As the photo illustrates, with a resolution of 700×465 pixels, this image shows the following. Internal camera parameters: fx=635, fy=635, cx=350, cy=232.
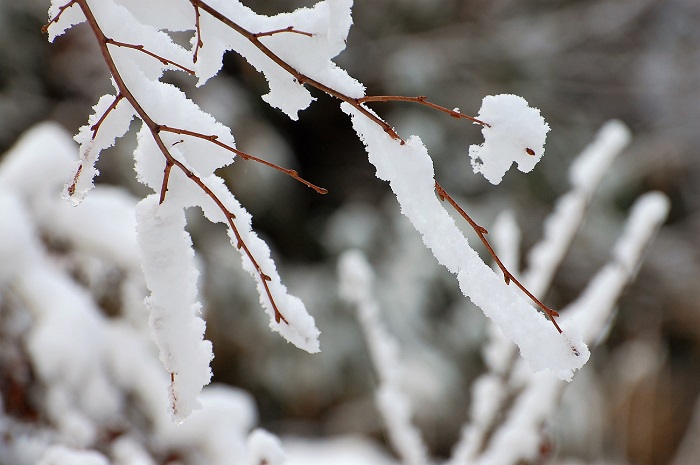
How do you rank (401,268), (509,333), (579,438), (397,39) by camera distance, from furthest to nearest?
1. (397,39)
2. (401,268)
3. (579,438)
4. (509,333)

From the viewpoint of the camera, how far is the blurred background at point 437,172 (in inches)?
119

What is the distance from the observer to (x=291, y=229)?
3289 millimetres

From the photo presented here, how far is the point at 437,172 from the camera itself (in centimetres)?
336

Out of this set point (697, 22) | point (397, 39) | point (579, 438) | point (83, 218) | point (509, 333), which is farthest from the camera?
point (697, 22)

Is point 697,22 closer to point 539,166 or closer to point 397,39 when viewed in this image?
point 539,166

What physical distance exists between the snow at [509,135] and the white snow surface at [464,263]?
5 centimetres

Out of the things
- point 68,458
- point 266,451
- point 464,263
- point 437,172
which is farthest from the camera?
point 437,172

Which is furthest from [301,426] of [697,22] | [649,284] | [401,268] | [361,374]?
[697,22]

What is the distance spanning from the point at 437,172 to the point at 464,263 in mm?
2920

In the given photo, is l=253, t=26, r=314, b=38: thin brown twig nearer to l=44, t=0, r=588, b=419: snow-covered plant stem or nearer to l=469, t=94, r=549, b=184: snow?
l=44, t=0, r=588, b=419: snow-covered plant stem

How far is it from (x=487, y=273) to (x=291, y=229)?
284cm

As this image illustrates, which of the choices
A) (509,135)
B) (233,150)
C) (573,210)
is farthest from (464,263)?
(573,210)

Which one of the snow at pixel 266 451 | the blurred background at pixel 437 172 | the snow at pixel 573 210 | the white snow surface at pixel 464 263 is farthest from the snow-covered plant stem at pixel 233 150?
the blurred background at pixel 437 172

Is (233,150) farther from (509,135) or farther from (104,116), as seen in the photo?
(509,135)
